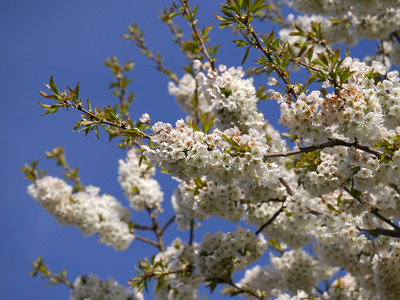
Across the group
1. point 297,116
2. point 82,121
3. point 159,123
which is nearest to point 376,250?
point 297,116

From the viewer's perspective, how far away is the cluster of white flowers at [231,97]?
4.23m

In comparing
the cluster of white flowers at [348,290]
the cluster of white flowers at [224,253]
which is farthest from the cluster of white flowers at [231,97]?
the cluster of white flowers at [348,290]

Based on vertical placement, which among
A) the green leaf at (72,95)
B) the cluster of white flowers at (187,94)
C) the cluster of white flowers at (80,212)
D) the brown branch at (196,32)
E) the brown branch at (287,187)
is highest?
the cluster of white flowers at (187,94)

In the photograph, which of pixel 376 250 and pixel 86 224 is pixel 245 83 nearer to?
pixel 376 250

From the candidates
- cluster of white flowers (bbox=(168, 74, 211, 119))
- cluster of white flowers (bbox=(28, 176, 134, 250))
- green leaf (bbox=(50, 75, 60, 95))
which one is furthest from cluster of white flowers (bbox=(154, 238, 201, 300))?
cluster of white flowers (bbox=(168, 74, 211, 119))

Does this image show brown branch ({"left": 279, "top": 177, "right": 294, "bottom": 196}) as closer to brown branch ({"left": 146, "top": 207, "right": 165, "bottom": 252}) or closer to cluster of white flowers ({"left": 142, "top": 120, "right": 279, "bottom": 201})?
cluster of white flowers ({"left": 142, "top": 120, "right": 279, "bottom": 201})

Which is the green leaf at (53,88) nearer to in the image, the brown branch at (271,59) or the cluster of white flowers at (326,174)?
the brown branch at (271,59)

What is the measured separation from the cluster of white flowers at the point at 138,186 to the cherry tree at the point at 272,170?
4 centimetres

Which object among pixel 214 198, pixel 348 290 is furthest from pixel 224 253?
pixel 348 290

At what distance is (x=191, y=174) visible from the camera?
10.5 ft

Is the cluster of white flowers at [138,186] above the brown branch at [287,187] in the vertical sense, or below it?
above

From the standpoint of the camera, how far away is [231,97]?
166 inches

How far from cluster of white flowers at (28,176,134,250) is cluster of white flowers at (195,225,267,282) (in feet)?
11.2

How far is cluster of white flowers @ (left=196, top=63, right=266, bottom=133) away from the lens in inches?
167
